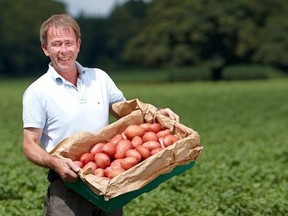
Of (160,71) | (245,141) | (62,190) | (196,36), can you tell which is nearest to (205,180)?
(62,190)

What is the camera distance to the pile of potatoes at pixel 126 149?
4367 millimetres

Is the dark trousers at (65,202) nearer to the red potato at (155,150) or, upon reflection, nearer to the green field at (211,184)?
the red potato at (155,150)

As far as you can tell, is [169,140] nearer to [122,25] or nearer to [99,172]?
[99,172]

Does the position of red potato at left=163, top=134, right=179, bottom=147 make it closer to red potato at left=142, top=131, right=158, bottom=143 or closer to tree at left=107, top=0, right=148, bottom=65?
red potato at left=142, top=131, right=158, bottom=143

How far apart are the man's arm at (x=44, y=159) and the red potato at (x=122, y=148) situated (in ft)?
0.95

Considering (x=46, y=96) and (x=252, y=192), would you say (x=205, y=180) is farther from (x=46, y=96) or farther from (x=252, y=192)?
(x=46, y=96)

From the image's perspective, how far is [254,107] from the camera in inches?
1151

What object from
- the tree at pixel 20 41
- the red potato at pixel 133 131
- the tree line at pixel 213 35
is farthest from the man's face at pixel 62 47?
the tree at pixel 20 41

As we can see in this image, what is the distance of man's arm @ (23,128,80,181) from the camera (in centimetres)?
431

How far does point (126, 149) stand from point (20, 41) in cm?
9603

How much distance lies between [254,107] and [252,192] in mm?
20736

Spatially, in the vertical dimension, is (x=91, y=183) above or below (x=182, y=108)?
above

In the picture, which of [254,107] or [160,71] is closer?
[254,107]

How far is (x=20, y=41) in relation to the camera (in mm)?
98938
